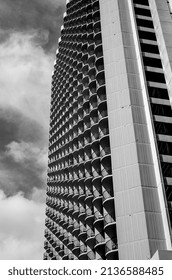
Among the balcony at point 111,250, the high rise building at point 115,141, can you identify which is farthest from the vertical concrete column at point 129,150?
the balcony at point 111,250

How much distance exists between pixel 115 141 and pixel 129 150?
2.27 m

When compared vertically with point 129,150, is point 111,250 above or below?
below

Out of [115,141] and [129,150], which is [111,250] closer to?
[129,150]

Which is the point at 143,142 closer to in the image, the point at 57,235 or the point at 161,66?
the point at 161,66

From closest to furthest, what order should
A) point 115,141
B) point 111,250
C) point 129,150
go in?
point 129,150 → point 111,250 → point 115,141

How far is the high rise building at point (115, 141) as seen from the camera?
3022 cm

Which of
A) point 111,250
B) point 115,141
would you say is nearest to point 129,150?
point 115,141

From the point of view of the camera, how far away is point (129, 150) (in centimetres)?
3341

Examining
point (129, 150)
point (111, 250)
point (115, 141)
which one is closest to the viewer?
point (129, 150)

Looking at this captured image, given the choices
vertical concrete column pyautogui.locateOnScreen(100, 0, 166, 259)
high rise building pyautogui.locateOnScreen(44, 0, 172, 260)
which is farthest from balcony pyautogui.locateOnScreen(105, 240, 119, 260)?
vertical concrete column pyautogui.locateOnScreen(100, 0, 166, 259)

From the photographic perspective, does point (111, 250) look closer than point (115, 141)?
Yes

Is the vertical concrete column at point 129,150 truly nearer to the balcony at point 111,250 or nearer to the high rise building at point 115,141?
the high rise building at point 115,141
